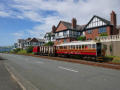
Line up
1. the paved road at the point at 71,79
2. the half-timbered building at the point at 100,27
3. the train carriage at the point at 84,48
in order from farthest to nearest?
the half-timbered building at the point at 100,27, the train carriage at the point at 84,48, the paved road at the point at 71,79

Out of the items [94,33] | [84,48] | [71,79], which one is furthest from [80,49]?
[94,33]

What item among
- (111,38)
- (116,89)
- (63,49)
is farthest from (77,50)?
(116,89)

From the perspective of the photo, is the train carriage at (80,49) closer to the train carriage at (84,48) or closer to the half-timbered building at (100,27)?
the train carriage at (84,48)

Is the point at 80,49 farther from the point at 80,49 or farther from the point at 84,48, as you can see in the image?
the point at 84,48

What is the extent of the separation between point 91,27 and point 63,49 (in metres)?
17.8

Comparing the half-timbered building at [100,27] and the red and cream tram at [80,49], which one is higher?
the half-timbered building at [100,27]

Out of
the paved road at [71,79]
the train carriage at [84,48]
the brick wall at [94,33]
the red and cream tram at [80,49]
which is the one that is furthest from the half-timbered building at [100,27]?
the paved road at [71,79]

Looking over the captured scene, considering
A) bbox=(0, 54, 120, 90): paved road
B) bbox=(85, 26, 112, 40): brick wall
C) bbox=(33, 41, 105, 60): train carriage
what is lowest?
bbox=(0, 54, 120, 90): paved road

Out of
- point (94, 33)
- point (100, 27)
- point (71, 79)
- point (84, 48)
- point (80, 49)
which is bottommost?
point (71, 79)

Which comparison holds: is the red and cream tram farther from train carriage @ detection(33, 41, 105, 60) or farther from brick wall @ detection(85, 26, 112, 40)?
brick wall @ detection(85, 26, 112, 40)

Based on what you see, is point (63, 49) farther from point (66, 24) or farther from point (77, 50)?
point (66, 24)

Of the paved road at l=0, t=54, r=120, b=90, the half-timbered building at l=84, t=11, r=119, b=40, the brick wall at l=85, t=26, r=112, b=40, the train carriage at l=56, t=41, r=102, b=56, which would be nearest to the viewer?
the paved road at l=0, t=54, r=120, b=90

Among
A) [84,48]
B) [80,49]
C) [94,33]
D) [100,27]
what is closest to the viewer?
[84,48]

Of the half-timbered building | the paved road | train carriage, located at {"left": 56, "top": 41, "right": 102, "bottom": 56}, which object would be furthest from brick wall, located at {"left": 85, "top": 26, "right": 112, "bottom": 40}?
the paved road
